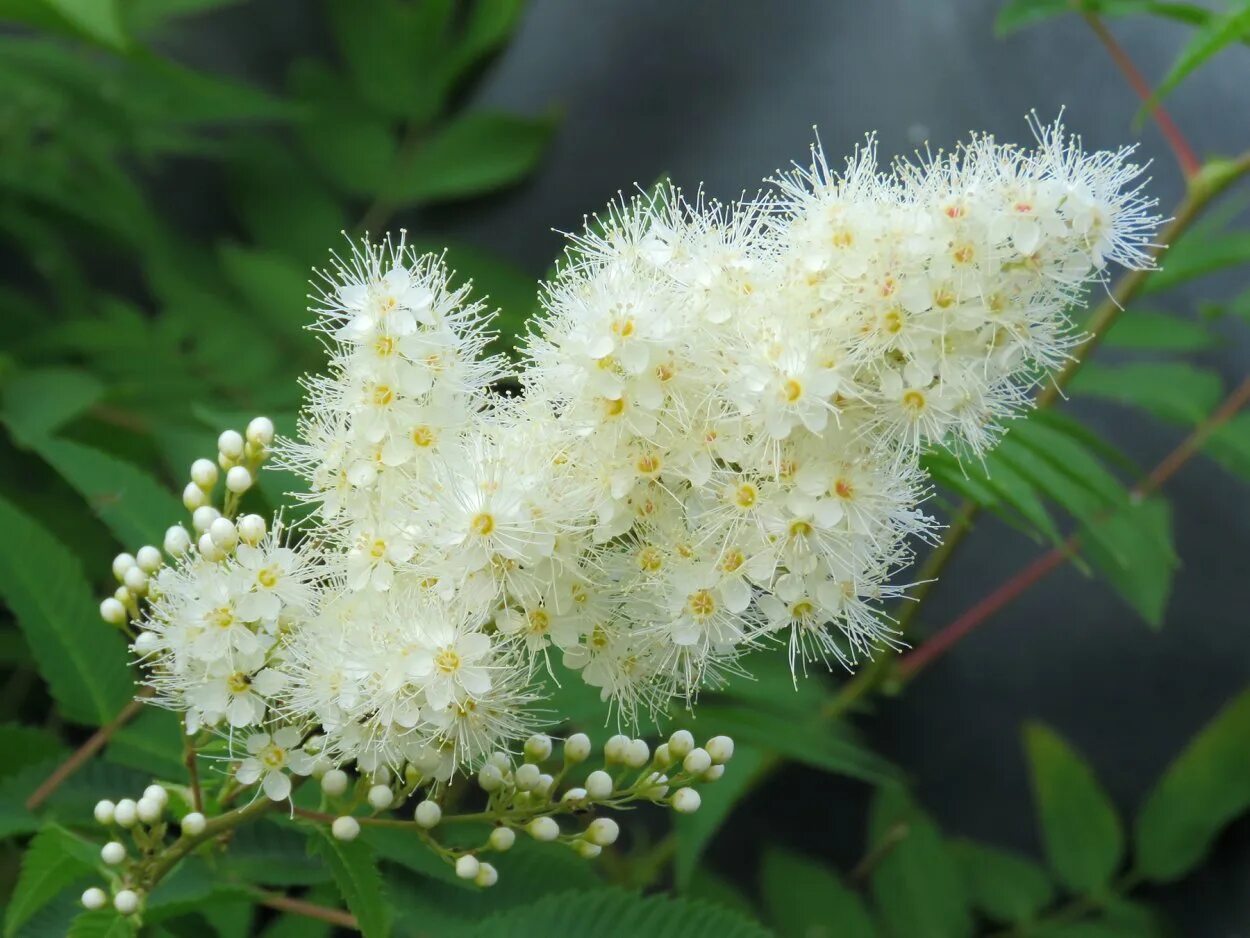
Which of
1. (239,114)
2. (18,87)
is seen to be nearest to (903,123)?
(239,114)

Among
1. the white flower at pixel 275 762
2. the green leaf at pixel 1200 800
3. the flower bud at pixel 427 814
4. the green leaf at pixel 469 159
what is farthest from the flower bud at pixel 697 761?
the green leaf at pixel 469 159

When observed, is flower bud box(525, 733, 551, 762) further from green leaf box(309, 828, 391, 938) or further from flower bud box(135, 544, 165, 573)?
flower bud box(135, 544, 165, 573)

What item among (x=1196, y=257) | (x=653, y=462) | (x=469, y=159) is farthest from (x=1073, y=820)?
(x=469, y=159)

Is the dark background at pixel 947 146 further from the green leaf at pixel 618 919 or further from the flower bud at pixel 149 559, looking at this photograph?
the flower bud at pixel 149 559

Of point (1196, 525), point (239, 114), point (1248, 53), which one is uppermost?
point (239, 114)

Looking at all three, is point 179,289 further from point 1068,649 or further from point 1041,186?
point 1068,649

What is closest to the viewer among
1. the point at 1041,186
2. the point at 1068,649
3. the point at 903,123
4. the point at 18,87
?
the point at 1041,186

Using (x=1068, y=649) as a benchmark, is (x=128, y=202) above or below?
above
